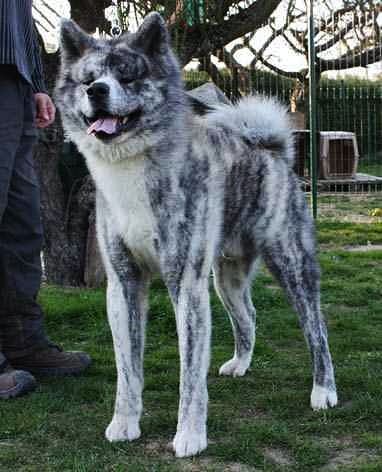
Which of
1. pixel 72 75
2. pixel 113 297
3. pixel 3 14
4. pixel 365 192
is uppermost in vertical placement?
pixel 3 14

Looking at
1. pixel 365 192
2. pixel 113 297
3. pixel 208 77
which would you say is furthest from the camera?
pixel 365 192

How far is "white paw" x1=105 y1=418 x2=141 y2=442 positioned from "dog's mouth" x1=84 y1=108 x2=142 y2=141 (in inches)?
41.3

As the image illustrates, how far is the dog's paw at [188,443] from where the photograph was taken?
2664mm

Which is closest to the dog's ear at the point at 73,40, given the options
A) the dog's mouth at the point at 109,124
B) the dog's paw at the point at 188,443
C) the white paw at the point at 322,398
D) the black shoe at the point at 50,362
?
the dog's mouth at the point at 109,124

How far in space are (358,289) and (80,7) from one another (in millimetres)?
2887

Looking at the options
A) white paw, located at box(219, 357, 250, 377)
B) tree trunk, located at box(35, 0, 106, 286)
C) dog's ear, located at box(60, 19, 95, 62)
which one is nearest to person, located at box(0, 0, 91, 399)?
dog's ear, located at box(60, 19, 95, 62)

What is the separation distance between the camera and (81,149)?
9.09 feet

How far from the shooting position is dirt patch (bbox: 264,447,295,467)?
260 cm

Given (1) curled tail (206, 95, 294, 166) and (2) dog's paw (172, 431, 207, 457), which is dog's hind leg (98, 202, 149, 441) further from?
(1) curled tail (206, 95, 294, 166)

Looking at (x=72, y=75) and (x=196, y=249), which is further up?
(x=72, y=75)

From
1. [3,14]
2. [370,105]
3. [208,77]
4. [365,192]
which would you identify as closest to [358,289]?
[3,14]

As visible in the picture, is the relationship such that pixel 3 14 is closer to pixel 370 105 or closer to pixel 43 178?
pixel 43 178

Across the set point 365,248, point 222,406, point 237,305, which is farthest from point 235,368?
point 365,248

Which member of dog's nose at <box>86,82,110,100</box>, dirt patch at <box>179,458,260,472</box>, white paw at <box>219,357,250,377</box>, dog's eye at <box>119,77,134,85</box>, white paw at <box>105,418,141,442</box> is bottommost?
white paw at <box>219,357,250,377</box>
